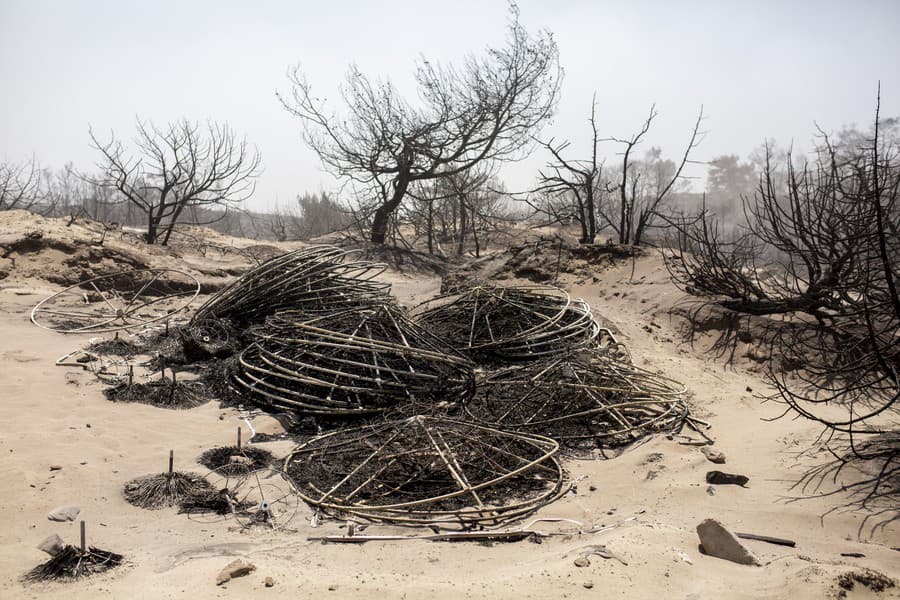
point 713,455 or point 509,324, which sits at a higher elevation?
point 509,324

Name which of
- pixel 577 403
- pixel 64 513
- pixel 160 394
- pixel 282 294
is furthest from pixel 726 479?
pixel 282 294

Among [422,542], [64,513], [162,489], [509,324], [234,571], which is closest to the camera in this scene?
[234,571]

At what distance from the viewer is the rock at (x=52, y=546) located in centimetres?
243

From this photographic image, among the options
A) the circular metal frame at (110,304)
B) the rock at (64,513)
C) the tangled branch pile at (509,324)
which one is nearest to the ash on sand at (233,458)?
the rock at (64,513)

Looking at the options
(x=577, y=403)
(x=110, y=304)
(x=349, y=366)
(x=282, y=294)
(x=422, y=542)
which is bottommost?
(x=422, y=542)

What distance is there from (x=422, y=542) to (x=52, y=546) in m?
1.49

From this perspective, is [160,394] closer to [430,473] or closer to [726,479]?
[430,473]

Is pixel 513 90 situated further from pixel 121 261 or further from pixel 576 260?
pixel 121 261

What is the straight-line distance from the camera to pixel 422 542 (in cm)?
286

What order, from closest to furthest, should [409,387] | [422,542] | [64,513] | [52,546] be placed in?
1. [52,546]
2. [422,542]
3. [64,513]
4. [409,387]

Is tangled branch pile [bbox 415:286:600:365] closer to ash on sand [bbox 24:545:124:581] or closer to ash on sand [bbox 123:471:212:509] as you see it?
ash on sand [bbox 123:471:212:509]

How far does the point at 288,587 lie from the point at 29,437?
2.52 m

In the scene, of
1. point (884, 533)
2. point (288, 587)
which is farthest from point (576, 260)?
point (288, 587)

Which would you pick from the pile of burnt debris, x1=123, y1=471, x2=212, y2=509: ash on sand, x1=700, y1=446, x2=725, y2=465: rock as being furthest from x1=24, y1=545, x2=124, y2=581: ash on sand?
x1=700, y1=446, x2=725, y2=465: rock
